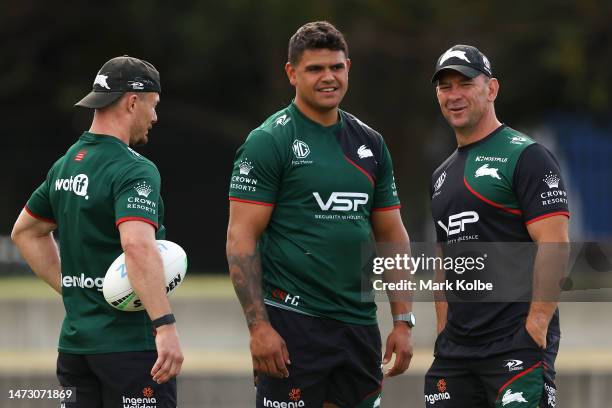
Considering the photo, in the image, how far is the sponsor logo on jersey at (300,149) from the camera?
584cm

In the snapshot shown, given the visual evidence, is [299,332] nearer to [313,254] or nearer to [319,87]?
[313,254]

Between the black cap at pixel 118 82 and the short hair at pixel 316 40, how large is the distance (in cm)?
66

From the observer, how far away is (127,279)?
17.7 ft

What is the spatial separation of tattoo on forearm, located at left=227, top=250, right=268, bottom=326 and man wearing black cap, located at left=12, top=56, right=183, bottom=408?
39 cm

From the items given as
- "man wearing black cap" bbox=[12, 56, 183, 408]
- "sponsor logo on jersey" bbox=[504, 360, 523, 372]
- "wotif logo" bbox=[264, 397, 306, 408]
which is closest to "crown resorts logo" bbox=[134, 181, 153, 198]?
"man wearing black cap" bbox=[12, 56, 183, 408]

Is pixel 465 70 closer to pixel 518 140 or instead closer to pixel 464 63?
pixel 464 63

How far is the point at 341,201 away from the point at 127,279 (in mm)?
1061

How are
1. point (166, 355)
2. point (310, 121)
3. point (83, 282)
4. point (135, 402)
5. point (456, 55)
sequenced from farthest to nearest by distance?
point (456, 55)
point (310, 121)
point (83, 282)
point (135, 402)
point (166, 355)

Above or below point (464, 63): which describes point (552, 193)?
below

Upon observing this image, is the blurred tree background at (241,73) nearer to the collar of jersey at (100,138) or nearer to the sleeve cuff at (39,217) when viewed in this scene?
the sleeve cuff at (39,217)

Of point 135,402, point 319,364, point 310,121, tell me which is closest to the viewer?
point 135,402

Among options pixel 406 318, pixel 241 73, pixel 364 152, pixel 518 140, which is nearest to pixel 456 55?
pixel 518 140

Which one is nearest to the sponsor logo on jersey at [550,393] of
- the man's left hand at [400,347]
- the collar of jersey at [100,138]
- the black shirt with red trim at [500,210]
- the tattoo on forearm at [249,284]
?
the black shirt with red trim at [500,210]

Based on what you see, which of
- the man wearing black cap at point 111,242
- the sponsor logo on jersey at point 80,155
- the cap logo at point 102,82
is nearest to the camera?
the man wearing black cap at point 111,242
